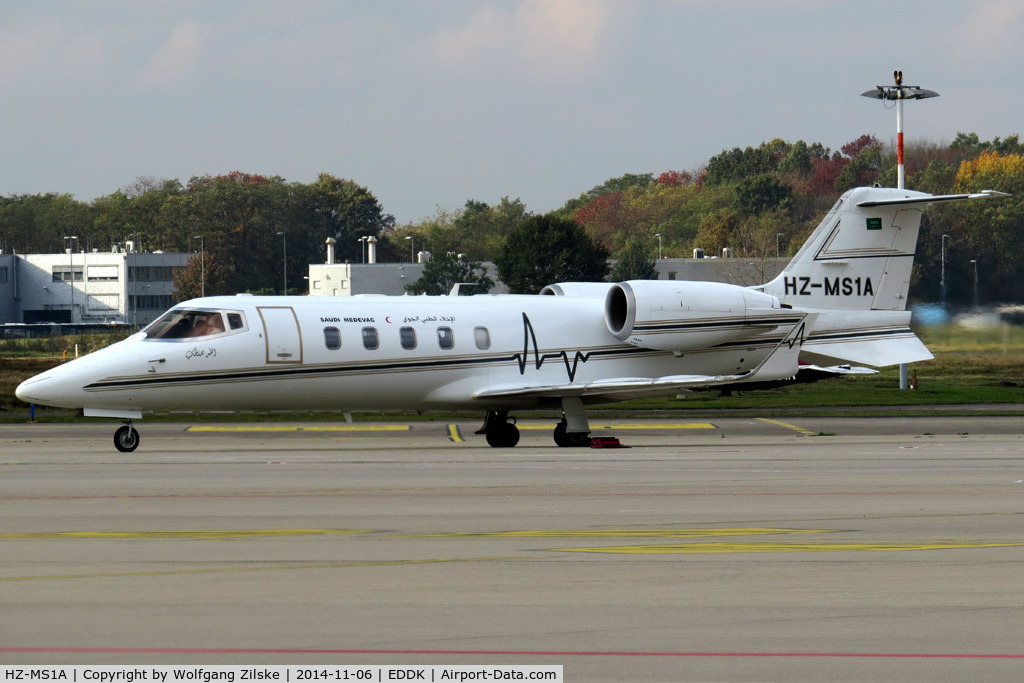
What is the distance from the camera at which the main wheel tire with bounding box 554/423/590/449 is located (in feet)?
85.9

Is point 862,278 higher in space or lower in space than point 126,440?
higher

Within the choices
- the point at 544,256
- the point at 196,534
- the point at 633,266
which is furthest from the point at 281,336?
the point at 633,266

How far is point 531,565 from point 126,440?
14549 mm

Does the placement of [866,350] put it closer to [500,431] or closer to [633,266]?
[500,431]

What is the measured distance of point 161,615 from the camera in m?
8.98

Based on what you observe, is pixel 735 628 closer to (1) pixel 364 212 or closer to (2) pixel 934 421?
(2) pixel 934 421

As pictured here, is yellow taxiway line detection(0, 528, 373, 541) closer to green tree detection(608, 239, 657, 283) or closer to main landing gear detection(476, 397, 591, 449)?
main landing gear detection(476, 397, 591, 449)

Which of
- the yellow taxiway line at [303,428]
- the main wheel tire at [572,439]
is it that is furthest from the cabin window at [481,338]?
the yellow taxiway line at [303,428]

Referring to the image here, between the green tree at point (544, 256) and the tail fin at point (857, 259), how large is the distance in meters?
51.2

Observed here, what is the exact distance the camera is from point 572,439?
1033 inches

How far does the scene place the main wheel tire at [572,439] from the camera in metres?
26.2

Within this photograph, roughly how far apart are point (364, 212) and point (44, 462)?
12271 centimetres

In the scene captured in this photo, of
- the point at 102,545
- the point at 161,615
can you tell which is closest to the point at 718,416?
the point at 102,545

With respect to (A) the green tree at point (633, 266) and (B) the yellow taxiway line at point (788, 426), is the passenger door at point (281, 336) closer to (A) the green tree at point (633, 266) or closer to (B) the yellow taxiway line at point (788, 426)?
(B) the yellow taxiway line at point (788, 426)
